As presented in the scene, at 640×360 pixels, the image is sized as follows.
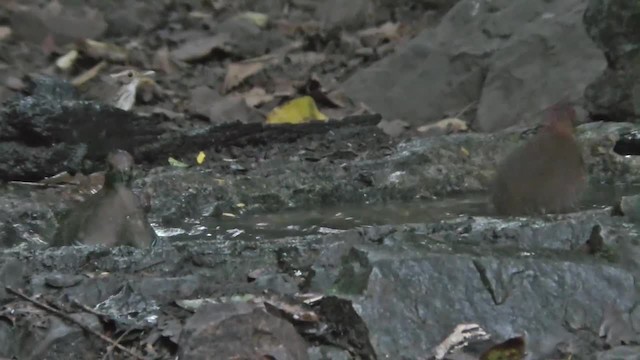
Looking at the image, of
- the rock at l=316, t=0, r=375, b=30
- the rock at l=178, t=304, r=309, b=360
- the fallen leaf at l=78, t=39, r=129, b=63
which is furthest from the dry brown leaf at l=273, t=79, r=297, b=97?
the rock at l=178, t=304, r=309, b=360

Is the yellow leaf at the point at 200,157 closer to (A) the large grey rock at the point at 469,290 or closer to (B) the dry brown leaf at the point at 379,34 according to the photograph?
(A) the large grey rock at the point at 469,290

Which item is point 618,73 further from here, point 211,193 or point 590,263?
point 590,263

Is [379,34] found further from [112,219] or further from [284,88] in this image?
[112,219]

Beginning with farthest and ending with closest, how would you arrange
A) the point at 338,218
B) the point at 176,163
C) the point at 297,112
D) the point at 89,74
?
the point at 89,74, the point at 297,112, the point at 176,163, the point at 338,218

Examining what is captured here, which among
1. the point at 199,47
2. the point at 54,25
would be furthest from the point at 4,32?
the point at 199,47

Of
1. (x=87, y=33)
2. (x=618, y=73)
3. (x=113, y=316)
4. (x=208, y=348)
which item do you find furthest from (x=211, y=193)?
(x=87, y=33)

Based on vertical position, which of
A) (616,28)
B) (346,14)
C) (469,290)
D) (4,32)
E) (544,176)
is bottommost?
(4,32)

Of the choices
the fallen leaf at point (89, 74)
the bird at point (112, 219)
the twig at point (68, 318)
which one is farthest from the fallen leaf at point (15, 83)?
the twig at point (68, 318)
